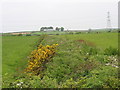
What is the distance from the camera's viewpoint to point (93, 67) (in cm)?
647

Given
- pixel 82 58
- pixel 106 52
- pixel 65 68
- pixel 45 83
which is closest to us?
pixel 45 83

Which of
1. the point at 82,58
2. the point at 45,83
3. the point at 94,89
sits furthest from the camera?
the point at 82,58

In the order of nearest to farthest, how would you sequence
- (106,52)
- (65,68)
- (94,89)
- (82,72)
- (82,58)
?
(94,89)
(82,72)
(65,68)
(82,58)
(106,52)

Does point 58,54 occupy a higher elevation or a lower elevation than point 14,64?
higher

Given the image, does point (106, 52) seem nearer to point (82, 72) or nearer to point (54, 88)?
point (82, 72)

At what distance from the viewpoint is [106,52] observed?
9.89m

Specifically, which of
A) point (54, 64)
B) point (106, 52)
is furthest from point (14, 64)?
point (106, 52)

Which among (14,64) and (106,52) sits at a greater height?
(106,52)

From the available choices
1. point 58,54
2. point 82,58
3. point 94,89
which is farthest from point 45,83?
point 58,54

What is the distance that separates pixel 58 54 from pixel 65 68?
1.96 metres

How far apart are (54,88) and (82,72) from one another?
1983mm

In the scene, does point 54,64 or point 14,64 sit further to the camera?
point 14,64

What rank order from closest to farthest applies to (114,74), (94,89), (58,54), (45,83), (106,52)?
(94,89)
(45,83)
(114,74)
(58,54)
(106,52)

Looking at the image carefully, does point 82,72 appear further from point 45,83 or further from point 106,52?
point 106,52
